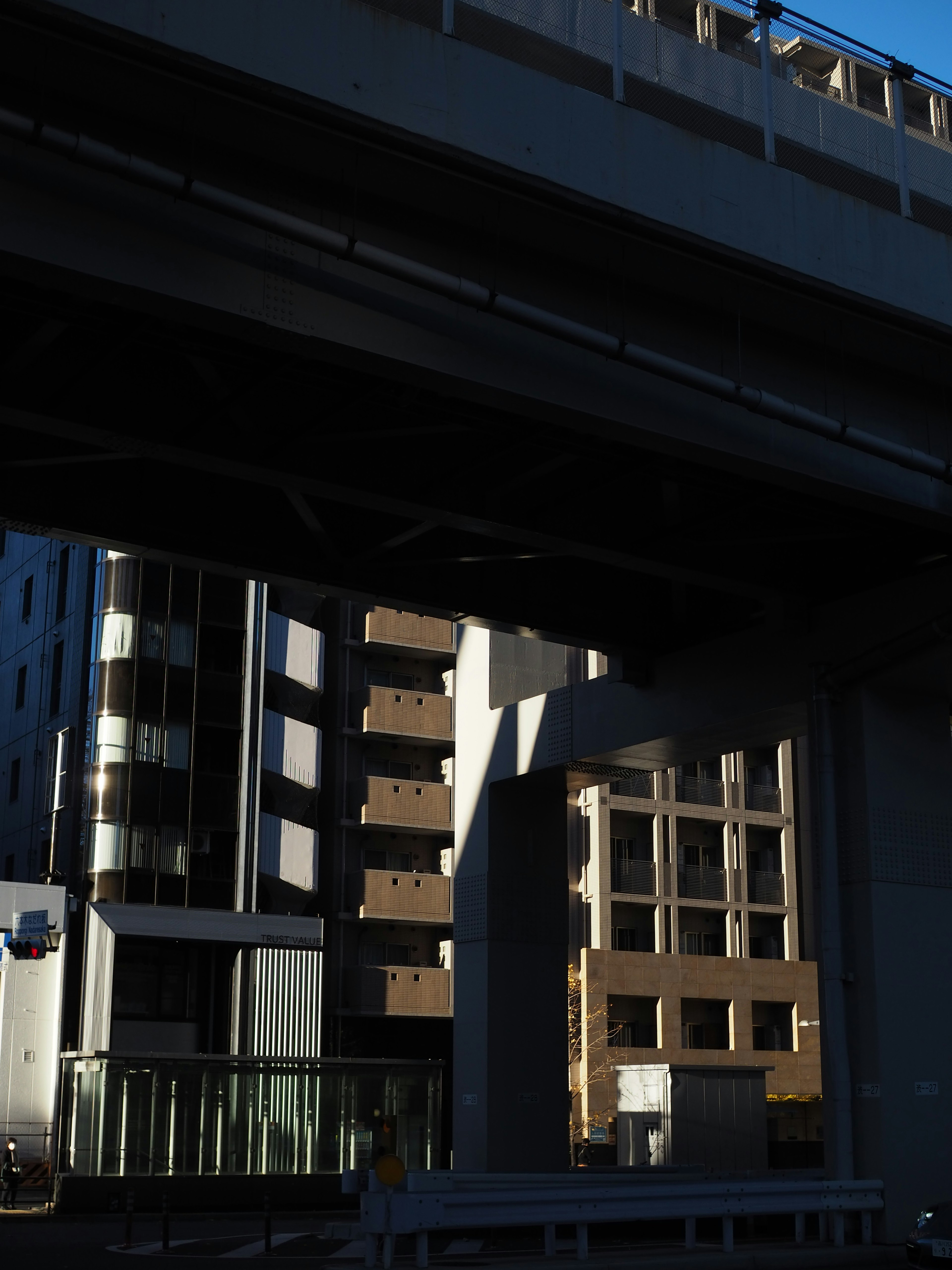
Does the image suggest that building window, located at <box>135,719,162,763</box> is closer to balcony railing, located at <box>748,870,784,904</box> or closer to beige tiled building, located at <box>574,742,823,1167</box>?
beige tiled building, located at <box>574,742,823,1167</box>

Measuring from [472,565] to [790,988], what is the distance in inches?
1841

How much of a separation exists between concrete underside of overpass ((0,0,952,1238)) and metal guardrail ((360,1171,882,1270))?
4.89 feet

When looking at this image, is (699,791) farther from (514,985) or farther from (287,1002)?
(514,985)

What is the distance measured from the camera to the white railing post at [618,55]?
16.7 metres

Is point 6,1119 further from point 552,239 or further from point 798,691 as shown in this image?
point 552,239

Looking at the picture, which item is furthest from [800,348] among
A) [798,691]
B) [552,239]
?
[798,691]

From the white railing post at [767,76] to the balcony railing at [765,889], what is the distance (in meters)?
55.0

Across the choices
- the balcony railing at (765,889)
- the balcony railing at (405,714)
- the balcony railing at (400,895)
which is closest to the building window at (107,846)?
the balcony railing at (400,895)

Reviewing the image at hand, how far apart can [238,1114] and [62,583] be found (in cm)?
2207

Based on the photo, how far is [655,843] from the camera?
222 feet

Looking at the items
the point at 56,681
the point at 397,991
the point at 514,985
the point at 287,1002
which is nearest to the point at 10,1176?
the point at 514,985

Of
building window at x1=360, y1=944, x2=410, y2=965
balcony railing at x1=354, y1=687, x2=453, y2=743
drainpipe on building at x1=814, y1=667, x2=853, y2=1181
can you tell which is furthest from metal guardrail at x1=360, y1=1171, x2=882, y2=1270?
balcony railing at x1=354, y1=687, x2=453, y2=743

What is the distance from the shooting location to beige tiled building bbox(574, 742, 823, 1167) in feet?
206

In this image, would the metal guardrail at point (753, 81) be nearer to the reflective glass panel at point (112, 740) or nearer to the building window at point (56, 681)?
the reflective glass panel at point (112, 740)
